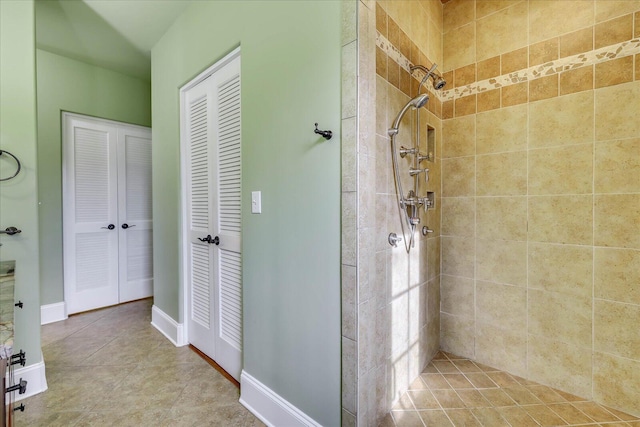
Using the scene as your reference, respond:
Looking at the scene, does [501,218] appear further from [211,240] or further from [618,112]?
[211,240]

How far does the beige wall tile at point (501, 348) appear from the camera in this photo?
1.77 meters

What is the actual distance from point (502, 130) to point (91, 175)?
12.8 feet

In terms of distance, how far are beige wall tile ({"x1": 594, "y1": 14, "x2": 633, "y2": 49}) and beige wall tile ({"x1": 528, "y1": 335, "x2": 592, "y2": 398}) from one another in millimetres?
1682

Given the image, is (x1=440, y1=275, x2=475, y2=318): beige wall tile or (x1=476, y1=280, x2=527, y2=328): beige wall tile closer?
(x1=476, y1=280, x2=527, y2=328): beige wall tile

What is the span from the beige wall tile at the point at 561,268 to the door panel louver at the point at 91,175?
402 cm

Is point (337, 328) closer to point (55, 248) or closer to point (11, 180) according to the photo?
point (11, 180)

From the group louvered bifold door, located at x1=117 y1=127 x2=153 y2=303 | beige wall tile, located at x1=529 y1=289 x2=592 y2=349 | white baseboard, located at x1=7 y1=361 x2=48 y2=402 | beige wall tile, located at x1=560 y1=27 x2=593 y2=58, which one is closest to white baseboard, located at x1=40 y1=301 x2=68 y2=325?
louvered bifold door, located at x1=117 y1=127 x2=153 y2=303

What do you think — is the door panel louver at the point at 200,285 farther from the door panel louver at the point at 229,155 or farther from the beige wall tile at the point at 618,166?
the beige wall tile at the point at 618,166

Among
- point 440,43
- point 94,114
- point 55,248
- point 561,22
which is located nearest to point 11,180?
Answer: point 55,248

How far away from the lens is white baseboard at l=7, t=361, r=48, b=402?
1.69 m

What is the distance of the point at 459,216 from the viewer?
2012mm

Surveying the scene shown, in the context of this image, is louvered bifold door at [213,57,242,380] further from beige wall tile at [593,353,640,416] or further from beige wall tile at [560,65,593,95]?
beige wall tile at [593,353,640,416]

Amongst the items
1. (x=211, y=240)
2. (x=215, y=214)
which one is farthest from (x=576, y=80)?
(x=211, y=240)

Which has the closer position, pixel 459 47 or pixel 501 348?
pixel 501 348
